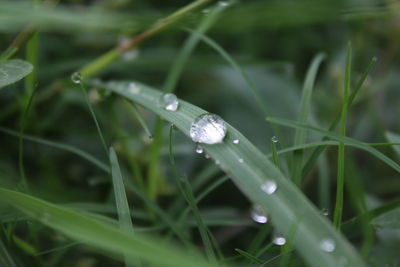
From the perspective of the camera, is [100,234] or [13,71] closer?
[100,234]

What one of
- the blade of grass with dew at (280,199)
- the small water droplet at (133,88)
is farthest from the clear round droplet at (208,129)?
the small water droplet at (133,88)

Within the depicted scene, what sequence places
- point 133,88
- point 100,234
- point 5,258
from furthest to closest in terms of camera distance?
point 133,88 → point 5,258 → point 100,234

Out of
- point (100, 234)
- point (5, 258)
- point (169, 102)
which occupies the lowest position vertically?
point (5, 258)

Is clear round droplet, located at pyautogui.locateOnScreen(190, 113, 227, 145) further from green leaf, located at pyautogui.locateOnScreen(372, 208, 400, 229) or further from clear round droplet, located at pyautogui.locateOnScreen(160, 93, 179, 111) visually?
green leaf, located at pyautogui.locateOnScreen(372, 208, 400, 229)

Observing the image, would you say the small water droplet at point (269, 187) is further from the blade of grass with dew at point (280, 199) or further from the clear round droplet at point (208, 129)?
the clear round droplet at point (208, 129)

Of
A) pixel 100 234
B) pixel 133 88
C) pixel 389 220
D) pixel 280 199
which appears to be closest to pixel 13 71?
Result: pixel 133 88

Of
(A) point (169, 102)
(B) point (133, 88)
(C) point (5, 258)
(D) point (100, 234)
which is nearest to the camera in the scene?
(D) point (100, 234)

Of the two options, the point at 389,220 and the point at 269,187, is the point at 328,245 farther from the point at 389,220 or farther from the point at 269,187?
the point at 389,220

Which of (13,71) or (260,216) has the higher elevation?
(13,71)
